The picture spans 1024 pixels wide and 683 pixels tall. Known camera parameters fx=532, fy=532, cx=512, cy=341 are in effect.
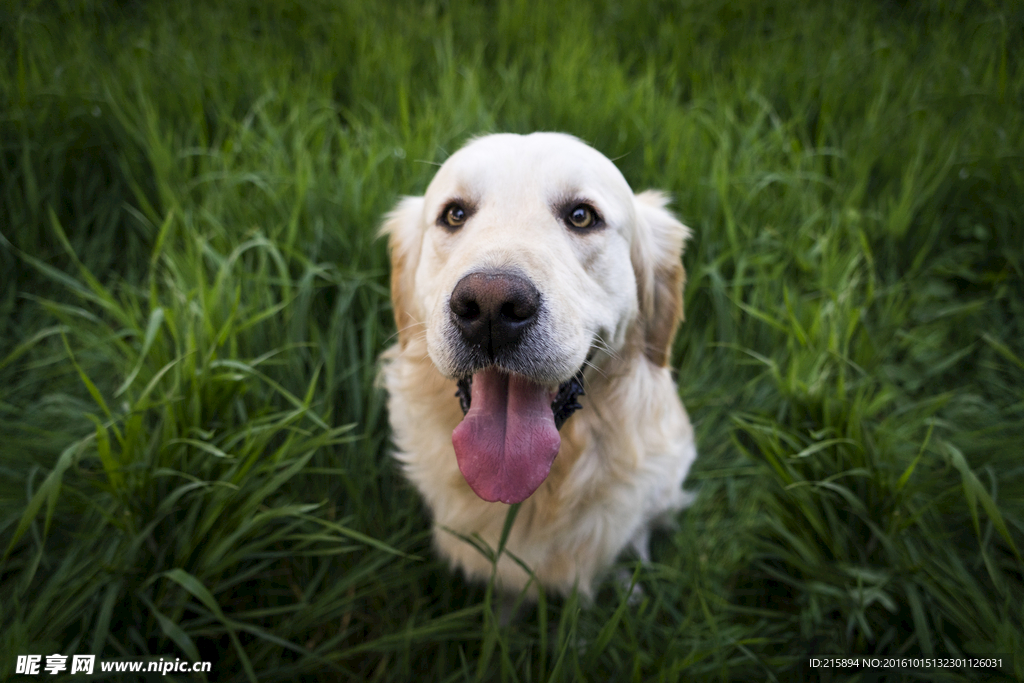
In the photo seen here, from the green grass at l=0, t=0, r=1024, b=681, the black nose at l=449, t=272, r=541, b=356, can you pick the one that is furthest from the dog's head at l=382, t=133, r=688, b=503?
the green grass at l=0, t=0, r=1024, b=681

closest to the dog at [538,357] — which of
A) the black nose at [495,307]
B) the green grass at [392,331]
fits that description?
the black nose at [495,307]

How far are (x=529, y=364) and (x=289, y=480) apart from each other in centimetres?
125

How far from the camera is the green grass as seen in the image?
68.7 inches

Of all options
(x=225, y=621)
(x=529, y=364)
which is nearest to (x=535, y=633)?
(x=225, y=621)

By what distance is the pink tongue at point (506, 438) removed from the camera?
150 cm

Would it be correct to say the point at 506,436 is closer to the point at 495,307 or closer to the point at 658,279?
the point at 495,307

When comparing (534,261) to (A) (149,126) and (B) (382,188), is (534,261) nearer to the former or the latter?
(B) (382,188)

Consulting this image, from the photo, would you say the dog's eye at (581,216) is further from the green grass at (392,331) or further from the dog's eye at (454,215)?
the green grass at (392,331)

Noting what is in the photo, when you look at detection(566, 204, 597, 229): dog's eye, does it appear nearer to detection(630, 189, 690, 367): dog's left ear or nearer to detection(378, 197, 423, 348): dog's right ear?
detection(630, 189, 690, 367): dog's left ear

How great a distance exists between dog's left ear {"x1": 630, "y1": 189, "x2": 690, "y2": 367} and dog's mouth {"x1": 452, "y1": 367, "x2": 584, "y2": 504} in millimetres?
542

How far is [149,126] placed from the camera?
2.80 meters

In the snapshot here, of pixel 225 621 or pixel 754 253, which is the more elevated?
pixel 754 253

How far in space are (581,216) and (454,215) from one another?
0.41m

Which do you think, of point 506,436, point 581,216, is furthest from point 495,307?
point 581,216
